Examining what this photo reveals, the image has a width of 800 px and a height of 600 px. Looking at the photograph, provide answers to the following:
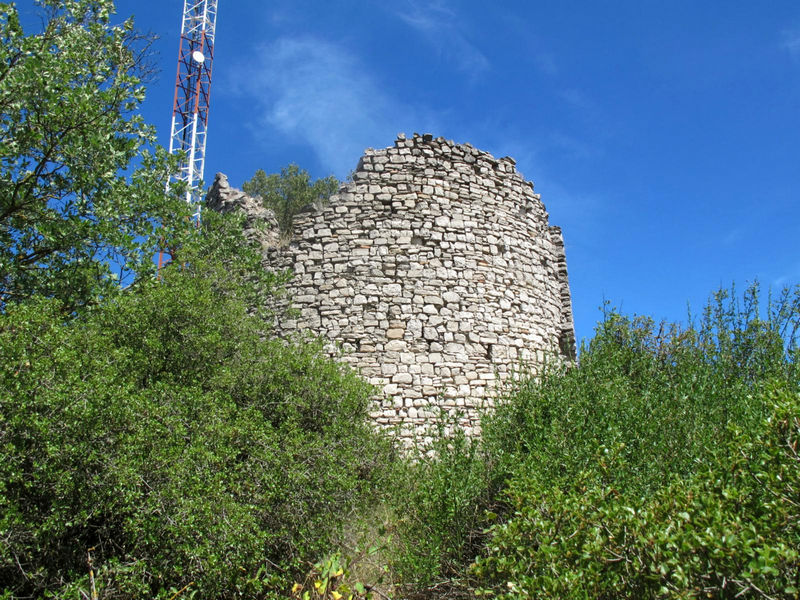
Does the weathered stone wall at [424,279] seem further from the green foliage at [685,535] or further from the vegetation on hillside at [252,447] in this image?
the green foliage at [685,535]

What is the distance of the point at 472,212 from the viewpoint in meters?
9.05

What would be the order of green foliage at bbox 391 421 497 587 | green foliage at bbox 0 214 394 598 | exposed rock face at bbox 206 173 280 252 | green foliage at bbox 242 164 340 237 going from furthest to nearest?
green foliage at bbox 242 164 340 237, exposed rock face at bbox 206 173 280 252, green foliage at bbox 391 421 497 587, green foliage at bbox 0 214 394 598

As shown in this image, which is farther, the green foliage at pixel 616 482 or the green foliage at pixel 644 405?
the green foliage at pixel 644 405

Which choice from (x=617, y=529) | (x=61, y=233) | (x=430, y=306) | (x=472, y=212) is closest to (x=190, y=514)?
(x=617, y=529)

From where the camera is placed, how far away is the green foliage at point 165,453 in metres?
4.64

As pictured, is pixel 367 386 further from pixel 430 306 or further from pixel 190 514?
pixel 190 514

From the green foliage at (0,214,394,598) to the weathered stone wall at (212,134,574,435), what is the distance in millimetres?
1419

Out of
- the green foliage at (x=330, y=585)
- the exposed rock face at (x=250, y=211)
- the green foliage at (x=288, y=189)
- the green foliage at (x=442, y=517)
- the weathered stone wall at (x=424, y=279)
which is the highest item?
the green foliage at (x=288, y=189)

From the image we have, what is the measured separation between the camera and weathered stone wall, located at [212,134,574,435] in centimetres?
811

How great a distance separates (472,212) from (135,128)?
486 centimetres

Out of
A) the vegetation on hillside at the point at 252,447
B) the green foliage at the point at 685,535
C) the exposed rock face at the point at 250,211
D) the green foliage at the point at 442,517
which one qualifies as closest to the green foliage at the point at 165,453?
the vegetation on hillside at the point at 252,447

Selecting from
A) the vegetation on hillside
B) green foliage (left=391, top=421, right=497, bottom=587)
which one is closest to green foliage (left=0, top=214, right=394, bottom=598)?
Result: the vegetation on hillside

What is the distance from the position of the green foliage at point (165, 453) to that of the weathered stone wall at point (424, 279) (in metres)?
1.42

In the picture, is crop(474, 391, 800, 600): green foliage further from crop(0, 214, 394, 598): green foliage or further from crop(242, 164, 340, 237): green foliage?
crop(242, 164, 340, 237): green foliage
